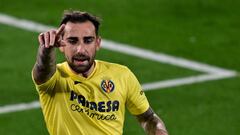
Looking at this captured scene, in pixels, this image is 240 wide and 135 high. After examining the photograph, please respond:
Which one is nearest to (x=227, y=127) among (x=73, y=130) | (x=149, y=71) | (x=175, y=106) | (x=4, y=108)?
(x=175, y=106)

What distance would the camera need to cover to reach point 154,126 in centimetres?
776

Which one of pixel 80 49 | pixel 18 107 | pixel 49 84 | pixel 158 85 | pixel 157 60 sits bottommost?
pixel 18 107

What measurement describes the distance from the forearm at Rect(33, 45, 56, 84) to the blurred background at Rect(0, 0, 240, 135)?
4.64 metres

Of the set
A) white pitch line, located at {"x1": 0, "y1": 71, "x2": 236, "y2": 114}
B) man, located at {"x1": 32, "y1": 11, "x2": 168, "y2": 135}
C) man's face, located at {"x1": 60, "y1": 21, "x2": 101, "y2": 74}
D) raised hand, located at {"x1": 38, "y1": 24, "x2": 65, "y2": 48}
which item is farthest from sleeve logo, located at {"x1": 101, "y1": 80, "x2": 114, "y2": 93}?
white pitch line, located at {"x1": 0, "y1": 71, "x2": 236, "y2": 114}

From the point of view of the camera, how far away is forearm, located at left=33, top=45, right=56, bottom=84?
6660 millimetres

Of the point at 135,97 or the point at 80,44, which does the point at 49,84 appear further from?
the point at 135,97

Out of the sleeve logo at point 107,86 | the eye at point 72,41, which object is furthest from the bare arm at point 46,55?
the sleeve logo at point 107,86

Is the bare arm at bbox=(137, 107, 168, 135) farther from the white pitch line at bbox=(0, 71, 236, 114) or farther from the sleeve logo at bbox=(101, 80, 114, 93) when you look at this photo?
the white pitch line at bbox=(0, 71, 236, 114)

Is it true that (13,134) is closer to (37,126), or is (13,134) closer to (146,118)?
(37,126)

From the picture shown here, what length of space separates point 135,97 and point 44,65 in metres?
1.16

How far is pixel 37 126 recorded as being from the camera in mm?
11703

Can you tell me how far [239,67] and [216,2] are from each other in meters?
2.75

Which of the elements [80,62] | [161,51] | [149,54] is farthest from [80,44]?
[161,51]

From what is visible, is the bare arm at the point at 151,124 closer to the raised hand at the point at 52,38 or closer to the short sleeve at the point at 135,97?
the short sleeve at the point at 135,97
